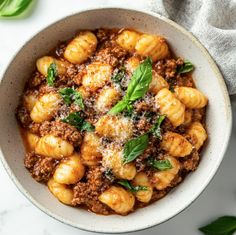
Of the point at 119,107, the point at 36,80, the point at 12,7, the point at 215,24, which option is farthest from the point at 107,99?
the point at 12,7

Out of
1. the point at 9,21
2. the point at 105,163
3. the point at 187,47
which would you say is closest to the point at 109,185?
the point at 105,163

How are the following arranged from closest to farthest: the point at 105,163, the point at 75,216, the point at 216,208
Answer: the point at 105,163 < the point at 75,216 < the point at 216,208

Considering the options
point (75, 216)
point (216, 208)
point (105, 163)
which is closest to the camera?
point (105, 163)

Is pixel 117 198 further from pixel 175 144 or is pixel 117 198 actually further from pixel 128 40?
pixel 128 40

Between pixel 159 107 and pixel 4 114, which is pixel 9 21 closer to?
pixel 4 114

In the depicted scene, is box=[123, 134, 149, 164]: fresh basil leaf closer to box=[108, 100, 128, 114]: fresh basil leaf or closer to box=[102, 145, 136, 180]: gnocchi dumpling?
box=[102, 145, 136, 180]: gnocchi dumpling

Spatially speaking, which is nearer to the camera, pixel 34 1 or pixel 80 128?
pixel 80 128

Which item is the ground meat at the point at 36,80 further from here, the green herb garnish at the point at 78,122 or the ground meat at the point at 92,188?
the ground meat at the point at 92,188
